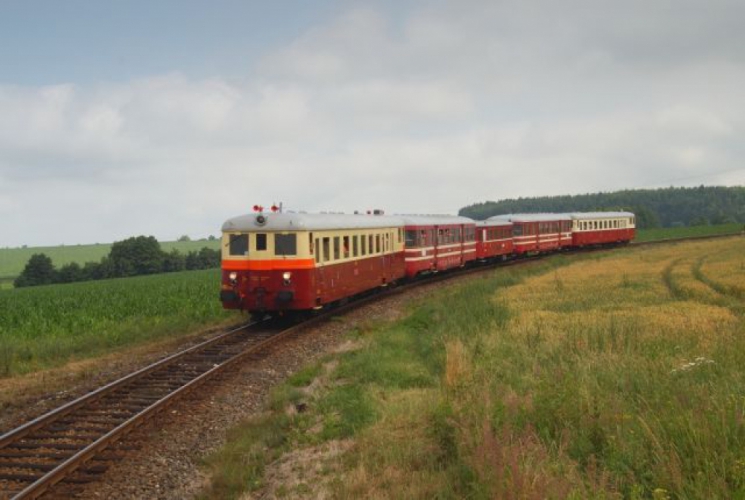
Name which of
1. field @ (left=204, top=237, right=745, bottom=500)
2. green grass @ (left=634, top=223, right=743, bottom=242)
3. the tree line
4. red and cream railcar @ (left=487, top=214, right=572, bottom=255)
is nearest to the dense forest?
green grass @ (left=634, top=223, right=743, bottom=242)

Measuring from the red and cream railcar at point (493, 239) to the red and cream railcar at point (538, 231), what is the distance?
118 cm

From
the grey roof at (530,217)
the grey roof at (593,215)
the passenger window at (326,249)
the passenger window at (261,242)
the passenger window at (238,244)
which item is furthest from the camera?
the grey roof at (593,215)

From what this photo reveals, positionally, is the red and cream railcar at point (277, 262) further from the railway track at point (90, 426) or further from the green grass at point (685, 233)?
the green grass at point (685, 233)

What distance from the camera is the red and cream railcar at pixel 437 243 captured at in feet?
94.8

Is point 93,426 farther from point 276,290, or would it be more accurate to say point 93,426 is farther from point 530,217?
point 530,217

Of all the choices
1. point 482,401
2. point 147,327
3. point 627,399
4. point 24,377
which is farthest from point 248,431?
point 147,327

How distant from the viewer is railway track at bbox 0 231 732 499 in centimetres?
780

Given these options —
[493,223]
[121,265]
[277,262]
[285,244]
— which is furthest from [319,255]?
[121,265]

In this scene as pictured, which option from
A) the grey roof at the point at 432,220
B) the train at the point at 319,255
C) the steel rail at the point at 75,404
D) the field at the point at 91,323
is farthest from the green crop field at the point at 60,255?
the steel rail at the point at 75,404

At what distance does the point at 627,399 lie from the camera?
7992mm

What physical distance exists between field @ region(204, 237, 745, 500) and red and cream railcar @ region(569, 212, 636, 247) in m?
37.0

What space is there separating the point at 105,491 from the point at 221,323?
1443 cm

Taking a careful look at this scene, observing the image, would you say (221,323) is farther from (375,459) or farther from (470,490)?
(470,490)

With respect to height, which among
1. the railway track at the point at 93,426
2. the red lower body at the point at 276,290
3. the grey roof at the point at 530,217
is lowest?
the railway track at the point at 93,426
